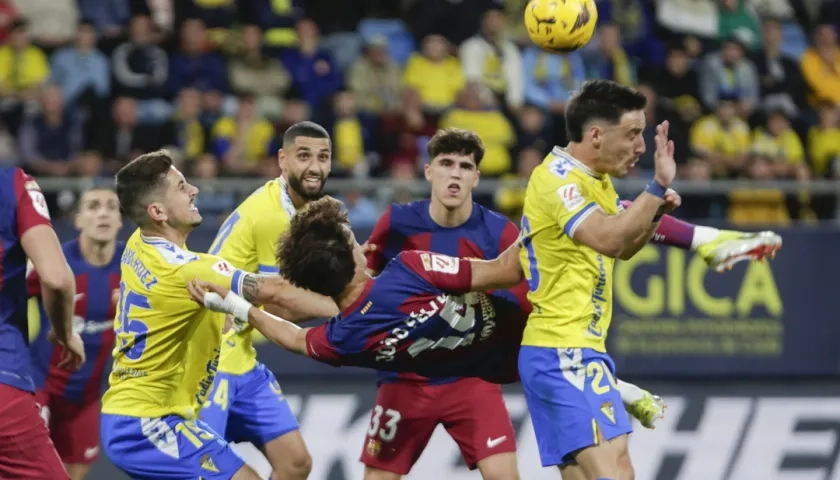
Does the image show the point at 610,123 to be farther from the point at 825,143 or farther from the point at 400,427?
the point at 825,143

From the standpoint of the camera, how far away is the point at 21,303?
6.18 metres

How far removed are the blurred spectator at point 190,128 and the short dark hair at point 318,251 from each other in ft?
23.6

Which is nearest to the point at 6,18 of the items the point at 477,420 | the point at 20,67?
the point at 20,67

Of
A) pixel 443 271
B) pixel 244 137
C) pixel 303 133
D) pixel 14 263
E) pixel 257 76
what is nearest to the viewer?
pixel 14 263

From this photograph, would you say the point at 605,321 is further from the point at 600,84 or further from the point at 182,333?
the point at 182,333

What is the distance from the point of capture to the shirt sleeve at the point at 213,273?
6.52 meters

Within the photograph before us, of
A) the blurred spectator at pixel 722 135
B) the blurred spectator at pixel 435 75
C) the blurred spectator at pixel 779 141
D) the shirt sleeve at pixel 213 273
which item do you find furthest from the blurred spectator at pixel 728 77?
the shirt sleeve at pixel 213 273

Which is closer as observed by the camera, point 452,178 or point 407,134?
point 452,178

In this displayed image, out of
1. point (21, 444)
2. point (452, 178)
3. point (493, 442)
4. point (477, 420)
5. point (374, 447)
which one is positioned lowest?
point (374, 447)

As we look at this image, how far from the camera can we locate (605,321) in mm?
6832

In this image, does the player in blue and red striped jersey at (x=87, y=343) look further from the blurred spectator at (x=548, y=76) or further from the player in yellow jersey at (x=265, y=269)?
the blurred spectator at (x=548, y=76)

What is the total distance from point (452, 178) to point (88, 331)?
2.97m

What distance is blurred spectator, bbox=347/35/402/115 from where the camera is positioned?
48.5 feet

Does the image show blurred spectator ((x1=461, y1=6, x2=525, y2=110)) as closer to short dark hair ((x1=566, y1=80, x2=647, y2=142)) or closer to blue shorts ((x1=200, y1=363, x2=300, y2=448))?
blue shorts ((x1=200, y1=363, x2=300, y2=448))
